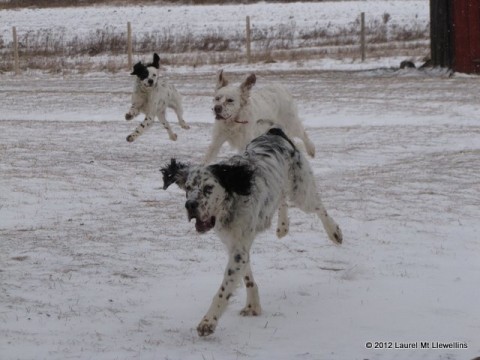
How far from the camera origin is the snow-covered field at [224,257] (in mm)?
5945

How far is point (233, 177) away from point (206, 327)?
975 millimetres

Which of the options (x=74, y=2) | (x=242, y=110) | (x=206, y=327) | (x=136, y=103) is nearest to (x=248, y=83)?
(x=242, y=110)

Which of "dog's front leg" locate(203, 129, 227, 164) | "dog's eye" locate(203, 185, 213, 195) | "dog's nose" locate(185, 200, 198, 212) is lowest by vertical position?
"dog's front leg" locate(203, 129, 227, 164)

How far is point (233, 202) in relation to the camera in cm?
616

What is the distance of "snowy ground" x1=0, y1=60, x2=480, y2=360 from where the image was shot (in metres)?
5.97

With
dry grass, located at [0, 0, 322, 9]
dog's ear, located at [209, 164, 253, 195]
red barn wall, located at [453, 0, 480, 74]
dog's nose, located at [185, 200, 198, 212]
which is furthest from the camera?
dry grass, located at [0, 0, 322, 9]

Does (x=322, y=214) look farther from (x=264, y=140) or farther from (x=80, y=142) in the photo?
(x=80, y=142)

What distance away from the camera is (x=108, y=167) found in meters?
12.9

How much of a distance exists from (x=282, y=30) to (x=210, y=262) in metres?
37.6

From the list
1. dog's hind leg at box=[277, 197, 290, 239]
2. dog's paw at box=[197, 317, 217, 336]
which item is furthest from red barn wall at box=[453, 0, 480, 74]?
dog's paw at box=[197, 317, 217, 336]

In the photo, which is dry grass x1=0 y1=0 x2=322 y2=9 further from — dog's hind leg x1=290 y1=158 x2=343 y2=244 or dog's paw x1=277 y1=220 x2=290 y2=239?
dog's hind leg x1=290 y1=158 x2=343 y2=244

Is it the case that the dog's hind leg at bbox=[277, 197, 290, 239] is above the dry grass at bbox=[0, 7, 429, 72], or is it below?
below

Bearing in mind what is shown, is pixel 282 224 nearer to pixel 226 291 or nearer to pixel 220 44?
pixel 226 291

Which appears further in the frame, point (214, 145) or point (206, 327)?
point (214, 145)
